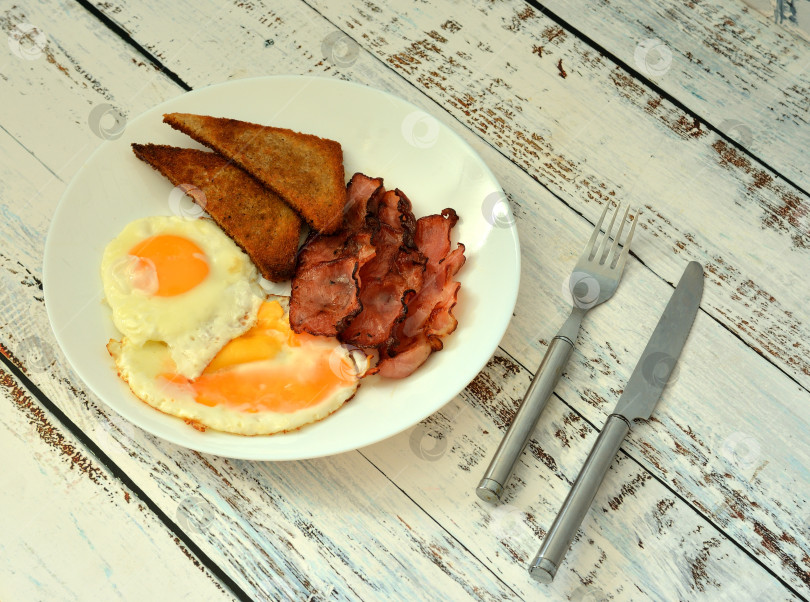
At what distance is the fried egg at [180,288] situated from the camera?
1.94m

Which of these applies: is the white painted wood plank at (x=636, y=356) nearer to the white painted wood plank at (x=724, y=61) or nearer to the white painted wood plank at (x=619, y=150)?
the white painted wood plank at (x=619, y=150)

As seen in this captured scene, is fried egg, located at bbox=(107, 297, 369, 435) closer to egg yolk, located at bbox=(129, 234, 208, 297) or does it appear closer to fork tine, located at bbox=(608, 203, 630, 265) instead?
egg yolk, located at bbox=(129, 234, 208, 297)

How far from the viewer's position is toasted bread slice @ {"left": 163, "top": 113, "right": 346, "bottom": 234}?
7.02ft

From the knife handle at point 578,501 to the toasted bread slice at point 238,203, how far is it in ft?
3.33

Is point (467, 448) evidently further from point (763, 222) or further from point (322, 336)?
point (763, 222)

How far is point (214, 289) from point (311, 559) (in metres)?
0.79

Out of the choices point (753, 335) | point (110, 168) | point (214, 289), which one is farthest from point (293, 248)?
point (753, 335)

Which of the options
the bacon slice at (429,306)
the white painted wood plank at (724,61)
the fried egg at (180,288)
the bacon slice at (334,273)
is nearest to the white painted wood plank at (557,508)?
the bacon slice at (429,306)

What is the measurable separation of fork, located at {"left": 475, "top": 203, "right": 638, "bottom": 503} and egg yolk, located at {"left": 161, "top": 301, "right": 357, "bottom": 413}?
0.46 meters

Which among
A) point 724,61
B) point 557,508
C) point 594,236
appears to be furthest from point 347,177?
point 724,61

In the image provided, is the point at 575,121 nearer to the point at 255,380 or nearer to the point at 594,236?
the point at 594,236

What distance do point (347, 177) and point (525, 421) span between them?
0.93 meters

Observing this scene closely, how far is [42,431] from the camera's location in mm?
2061

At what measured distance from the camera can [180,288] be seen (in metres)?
1.98
